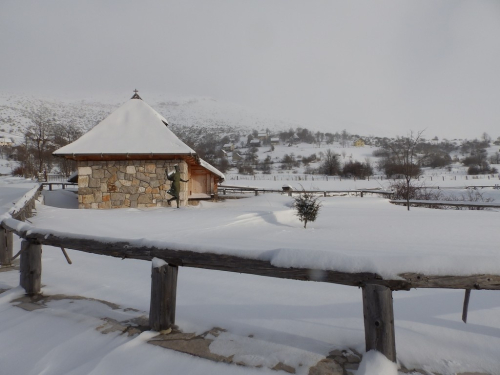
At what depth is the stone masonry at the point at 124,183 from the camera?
11.8 m

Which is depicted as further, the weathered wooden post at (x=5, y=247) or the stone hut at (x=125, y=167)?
the stone hut at (x=125, y=167)

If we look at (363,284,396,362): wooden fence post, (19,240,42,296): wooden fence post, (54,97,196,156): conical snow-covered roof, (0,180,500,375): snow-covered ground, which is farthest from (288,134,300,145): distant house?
(363,284,396,362): wooden fence post

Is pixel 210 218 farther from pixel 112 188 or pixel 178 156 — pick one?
pixel 112 188

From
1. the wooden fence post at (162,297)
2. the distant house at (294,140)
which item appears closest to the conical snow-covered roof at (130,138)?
the wooden fence post at (162,297)

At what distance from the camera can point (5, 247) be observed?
504 cm

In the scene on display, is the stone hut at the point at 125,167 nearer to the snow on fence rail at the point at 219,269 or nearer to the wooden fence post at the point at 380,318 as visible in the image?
the snow on fence rail at the point at 219,269

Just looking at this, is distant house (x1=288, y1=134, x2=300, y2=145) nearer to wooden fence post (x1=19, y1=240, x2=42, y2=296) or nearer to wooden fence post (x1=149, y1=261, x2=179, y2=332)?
wooden fence post (x1=19, y1=240, x2=42, y2=296)

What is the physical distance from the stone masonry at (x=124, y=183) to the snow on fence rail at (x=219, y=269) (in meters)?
7.96

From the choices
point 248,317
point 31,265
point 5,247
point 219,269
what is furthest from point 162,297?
point 5,247

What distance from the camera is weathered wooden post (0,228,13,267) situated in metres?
4.97

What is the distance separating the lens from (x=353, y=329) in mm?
2945

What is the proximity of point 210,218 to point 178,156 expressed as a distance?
3881 mm

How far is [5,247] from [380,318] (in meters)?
6.05

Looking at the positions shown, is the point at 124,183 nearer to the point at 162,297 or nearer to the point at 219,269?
the point at 162,297
